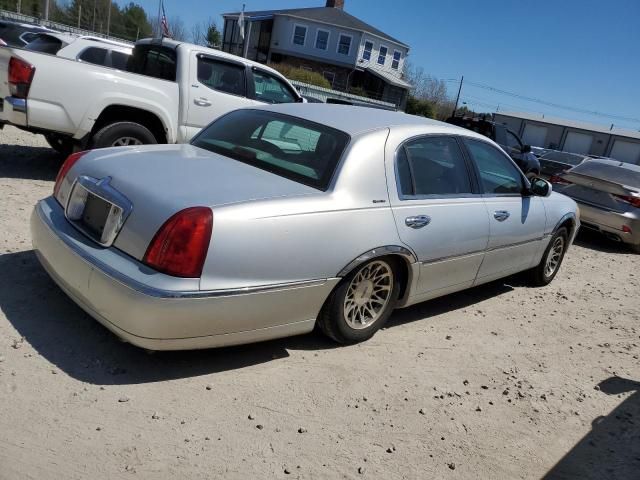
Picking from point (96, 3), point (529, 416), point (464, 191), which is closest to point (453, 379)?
point (529, 416)

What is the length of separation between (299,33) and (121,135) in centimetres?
4163

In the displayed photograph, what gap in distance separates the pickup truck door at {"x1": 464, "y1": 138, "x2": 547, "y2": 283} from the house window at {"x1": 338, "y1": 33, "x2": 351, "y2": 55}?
140 feet

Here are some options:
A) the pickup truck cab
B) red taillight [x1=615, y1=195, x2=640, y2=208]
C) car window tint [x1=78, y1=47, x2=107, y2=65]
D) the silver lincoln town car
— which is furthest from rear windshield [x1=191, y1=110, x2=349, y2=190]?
the pickup truck cab

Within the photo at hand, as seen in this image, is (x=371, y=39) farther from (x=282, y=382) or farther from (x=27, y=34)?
(x=282, y=382)

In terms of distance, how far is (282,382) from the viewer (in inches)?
132

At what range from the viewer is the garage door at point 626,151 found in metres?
50.5

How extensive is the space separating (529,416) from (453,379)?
0.52 m

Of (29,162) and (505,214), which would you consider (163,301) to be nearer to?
(505,214)

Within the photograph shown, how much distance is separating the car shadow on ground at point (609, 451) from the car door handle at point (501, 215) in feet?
5.50

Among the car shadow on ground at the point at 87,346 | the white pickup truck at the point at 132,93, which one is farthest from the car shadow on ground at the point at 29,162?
the car shadow on ground at the point at 87,346

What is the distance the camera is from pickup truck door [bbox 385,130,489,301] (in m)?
3.92

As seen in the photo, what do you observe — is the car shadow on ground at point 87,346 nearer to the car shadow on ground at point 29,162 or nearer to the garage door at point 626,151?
the car shadow on ground at point 29,162

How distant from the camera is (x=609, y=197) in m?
9.13

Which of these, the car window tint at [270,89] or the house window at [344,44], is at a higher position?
the house window at [344,44]
